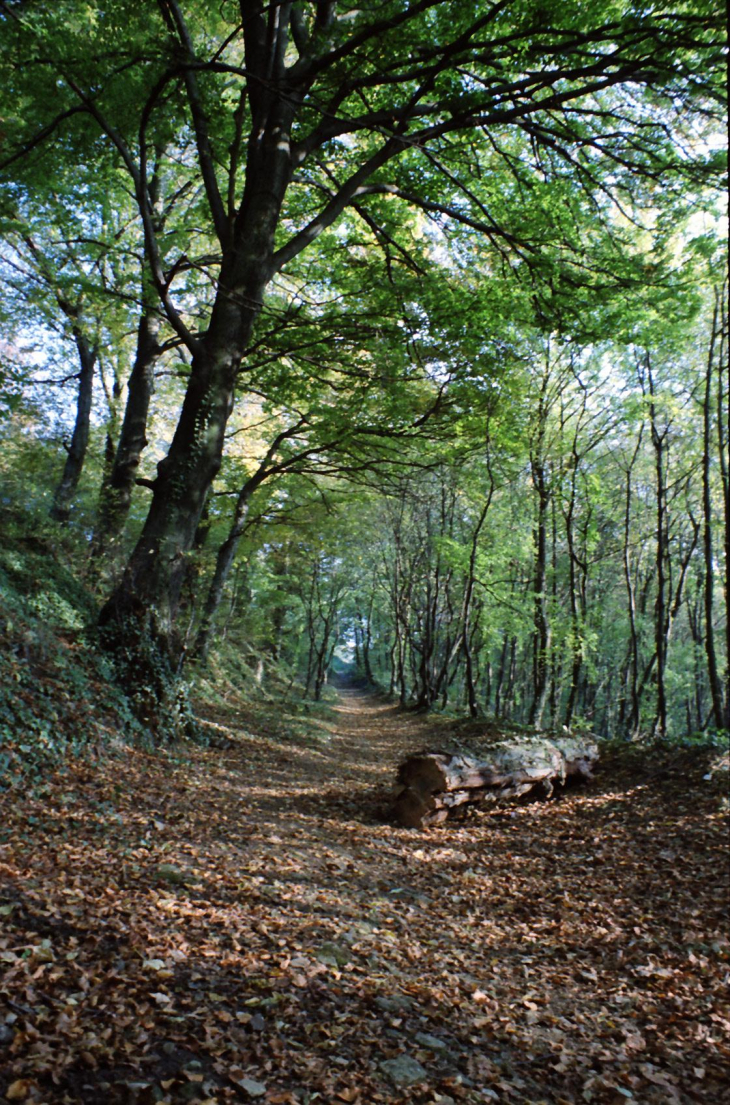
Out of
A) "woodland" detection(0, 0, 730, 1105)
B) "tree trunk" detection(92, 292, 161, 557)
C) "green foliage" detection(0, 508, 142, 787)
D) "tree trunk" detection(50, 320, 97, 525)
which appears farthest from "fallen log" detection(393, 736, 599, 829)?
"tree trunk" detection(50, 320, 97, 525)

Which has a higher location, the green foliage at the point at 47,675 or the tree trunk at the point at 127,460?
the tree trunk at the point at 127,460

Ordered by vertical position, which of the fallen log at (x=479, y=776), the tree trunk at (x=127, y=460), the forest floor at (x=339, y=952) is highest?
the tree trunk at (x=127, y=460)

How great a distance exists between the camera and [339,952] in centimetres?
403

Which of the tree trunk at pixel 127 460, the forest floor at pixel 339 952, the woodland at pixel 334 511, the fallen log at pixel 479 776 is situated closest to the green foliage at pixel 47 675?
the woodland at pixel 334 511

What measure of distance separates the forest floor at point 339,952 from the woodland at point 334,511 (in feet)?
0.09

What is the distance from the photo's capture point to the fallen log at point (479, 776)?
7707 mm

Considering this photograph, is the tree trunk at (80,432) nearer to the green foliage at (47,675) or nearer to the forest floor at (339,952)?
the green foliage at (47,675)

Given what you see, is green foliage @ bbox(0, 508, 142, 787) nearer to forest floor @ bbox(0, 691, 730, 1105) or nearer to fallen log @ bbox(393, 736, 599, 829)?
forest floor @ bbox(0, 691, 730, 1105)

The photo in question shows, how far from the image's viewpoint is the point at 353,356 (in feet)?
34.5

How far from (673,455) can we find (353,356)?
12514 millimetres

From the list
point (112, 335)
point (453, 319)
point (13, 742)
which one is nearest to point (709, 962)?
point (13, 742)

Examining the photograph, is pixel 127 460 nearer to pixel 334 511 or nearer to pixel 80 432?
pixel 80 432

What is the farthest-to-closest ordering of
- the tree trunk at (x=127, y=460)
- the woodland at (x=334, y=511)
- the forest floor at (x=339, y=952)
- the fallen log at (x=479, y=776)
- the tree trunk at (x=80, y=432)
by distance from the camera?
the tree trunk at (x=80, y=432)
the tree trunk at (x=127, y=460)
the fallen log at (x=479, y=776)
the woodland at (x=334, y=511)
the forest floor at (x=339, y=952)

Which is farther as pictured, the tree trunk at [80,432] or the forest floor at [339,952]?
the tree trunk at [80,432]
